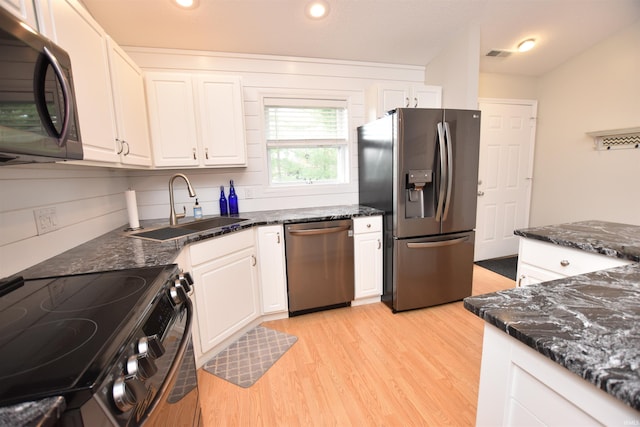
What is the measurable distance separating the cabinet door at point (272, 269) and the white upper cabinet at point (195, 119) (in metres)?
0.69

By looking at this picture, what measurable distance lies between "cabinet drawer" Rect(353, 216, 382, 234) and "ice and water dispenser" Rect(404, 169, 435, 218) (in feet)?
0.90

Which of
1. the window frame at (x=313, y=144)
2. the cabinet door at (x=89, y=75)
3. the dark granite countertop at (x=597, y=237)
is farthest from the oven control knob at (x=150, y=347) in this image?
the window frame at (x=313, y=144)

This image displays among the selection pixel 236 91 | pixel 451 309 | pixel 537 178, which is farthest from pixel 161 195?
pixel 537 178

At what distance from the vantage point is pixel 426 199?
7.70ft

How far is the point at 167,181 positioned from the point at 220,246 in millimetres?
1088

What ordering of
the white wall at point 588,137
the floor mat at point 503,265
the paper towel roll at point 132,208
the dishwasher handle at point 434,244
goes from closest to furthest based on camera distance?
1. the paper towel roll at point 132,208
2. the dishwasher handle at point 434,244
3. the white wall at point 588,137
4. the floor mat at point 503,265

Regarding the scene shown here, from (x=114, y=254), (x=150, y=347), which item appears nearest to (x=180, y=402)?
(x=150, y=347)

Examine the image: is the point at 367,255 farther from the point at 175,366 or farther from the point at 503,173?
the point at 503,173

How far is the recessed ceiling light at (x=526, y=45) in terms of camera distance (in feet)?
9.42

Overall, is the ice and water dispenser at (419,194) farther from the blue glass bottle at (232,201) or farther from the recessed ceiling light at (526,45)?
the recessed ceiling light at (526,45)

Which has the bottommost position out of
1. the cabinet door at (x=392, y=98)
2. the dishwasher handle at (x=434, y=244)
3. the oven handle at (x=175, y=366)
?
the dishwasher handle at (x=434, y=244)

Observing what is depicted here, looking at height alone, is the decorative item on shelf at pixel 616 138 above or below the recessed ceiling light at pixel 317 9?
below

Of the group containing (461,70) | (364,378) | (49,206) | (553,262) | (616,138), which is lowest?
(364,378)

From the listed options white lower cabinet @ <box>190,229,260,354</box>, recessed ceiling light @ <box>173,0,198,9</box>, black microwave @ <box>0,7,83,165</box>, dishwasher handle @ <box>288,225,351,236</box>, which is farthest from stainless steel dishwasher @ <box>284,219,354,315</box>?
recessed ceiling light @ <box>173,0,198,9</box>
